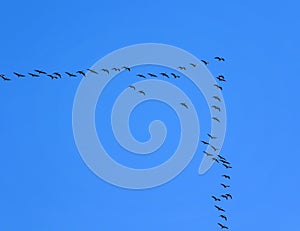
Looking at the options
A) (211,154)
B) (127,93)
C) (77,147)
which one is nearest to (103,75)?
(127,93)

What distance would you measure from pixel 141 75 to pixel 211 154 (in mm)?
410

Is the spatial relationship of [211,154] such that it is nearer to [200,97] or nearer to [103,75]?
[200,97]

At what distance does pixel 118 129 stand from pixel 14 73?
1.48 ft

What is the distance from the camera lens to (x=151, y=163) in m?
2.07

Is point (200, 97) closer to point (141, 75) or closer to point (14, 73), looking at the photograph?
point (141, 75)

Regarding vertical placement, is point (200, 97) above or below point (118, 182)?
above

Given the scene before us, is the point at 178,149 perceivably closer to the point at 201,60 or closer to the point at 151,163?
the point at 151,163

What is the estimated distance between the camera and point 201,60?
6.85ft

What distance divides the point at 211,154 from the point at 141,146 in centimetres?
27

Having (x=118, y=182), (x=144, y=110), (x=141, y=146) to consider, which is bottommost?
(x=118, y=182)

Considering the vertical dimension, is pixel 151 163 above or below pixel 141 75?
below

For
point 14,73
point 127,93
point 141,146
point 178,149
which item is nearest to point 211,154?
point 178,149

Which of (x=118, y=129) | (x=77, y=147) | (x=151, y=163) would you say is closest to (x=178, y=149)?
(x=151, y=163)

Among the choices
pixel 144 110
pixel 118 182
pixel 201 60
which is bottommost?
pixel 118 182
